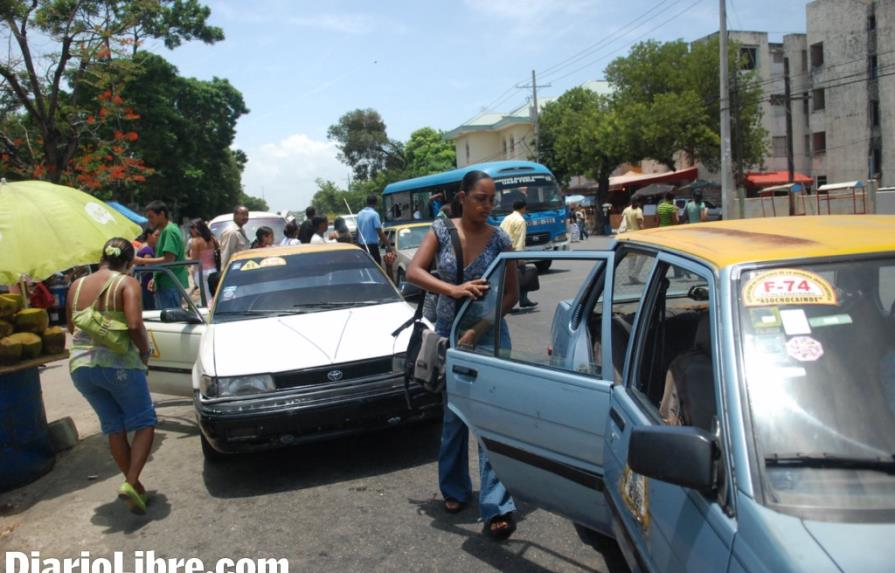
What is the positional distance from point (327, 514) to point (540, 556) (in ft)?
4.45

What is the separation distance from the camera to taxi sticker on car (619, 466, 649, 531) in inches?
95.0

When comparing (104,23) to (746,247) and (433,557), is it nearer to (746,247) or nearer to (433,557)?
(433,557)

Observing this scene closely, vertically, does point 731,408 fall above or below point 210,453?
above

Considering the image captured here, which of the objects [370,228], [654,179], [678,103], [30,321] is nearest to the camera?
[30,321]

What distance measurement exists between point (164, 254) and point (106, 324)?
3.51 m

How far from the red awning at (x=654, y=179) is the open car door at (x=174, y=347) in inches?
1603

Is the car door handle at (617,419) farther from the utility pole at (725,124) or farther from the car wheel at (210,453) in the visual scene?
the utility pole at (725,124)

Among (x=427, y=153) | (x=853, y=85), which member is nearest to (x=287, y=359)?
(x=853, y=85)

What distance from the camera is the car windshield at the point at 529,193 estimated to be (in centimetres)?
1889

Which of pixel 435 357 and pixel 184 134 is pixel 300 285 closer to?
pixel 435 357

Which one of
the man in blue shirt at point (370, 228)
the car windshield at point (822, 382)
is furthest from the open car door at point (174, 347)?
the man in blue shirt at point (370, 228)

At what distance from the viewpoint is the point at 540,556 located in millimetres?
3650

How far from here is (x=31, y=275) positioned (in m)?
4.97

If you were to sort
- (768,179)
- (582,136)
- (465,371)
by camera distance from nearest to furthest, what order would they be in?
(465,371), (582,136), (768,179)
